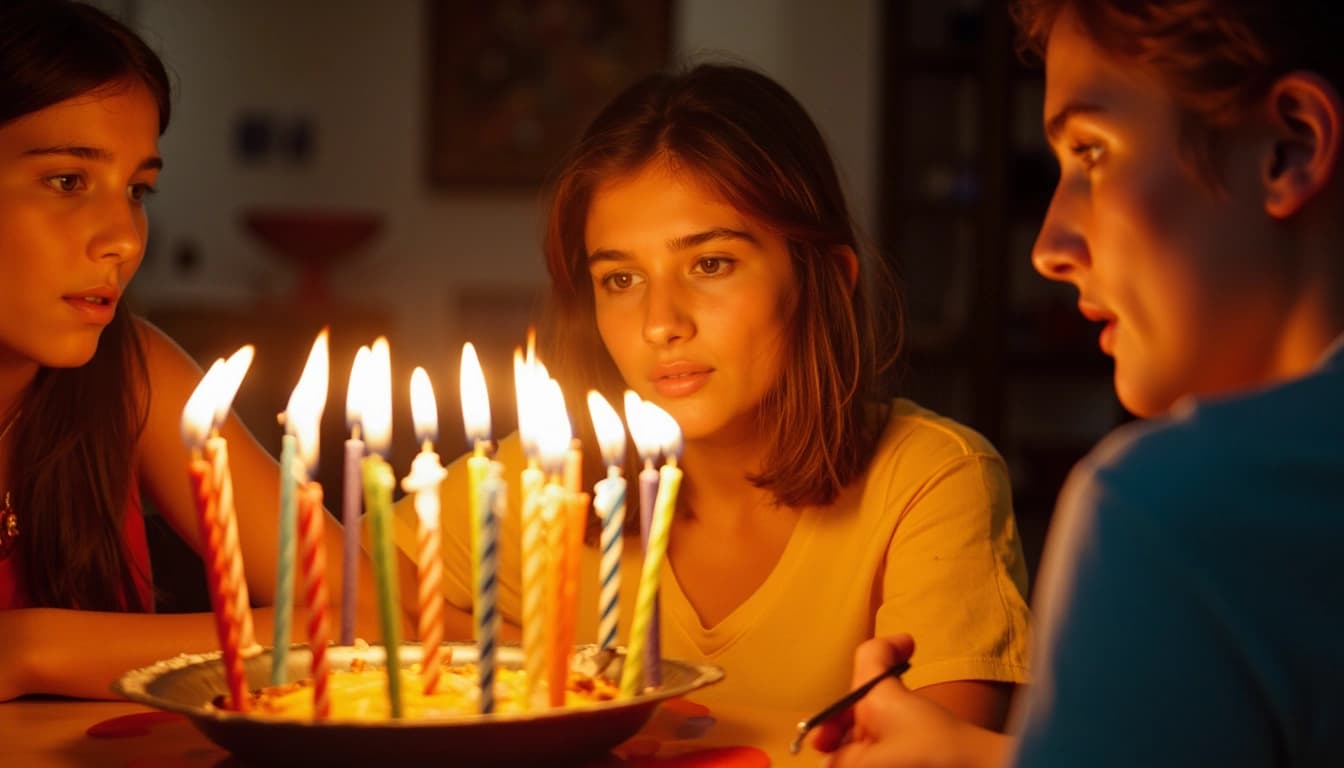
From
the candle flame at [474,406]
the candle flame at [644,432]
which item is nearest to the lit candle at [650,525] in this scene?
the candle flame at [644,432]

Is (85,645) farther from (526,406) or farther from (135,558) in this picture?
(526,406)

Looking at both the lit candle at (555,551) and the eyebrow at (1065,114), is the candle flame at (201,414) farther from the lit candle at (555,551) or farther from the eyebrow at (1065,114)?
the eyebrow at (1065,114)

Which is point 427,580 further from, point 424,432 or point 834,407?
point 834,407

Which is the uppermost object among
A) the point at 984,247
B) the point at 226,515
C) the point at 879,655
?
the point at 984,247

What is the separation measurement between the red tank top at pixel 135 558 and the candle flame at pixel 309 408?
875 mm

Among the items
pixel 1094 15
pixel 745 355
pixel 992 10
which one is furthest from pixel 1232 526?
pixel 992 10

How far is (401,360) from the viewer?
733cm

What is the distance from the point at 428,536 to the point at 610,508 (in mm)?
139

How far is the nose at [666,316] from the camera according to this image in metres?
1.80

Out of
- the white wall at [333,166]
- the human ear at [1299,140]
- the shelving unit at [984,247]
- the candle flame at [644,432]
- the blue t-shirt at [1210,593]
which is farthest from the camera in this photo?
the white wall at [333,166]

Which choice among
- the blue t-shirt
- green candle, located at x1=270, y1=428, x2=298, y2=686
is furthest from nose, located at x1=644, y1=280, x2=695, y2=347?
the blue t-shirt

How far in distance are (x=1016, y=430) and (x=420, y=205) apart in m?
3.18

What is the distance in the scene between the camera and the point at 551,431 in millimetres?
1076

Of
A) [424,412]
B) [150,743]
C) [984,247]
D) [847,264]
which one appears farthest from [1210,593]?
[984,247]
